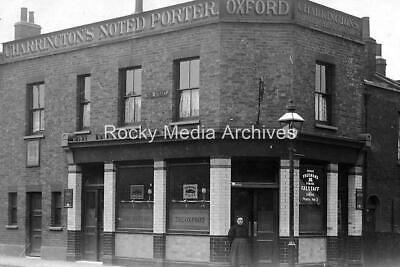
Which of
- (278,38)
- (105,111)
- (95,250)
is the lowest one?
(95,250)

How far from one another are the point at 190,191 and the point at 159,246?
1.89m

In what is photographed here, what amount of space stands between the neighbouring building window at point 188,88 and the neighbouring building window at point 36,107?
639 cm

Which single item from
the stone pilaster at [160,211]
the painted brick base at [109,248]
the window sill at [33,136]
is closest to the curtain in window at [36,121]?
the window sill at [33,136]

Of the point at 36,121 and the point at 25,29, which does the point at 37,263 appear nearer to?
the point at 36,121

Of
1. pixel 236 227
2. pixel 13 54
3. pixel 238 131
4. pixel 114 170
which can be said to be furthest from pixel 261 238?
pixel 13 54

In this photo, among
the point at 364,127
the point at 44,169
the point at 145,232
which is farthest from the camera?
the point at 44,169

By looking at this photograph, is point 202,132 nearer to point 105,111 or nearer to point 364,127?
point 105,111

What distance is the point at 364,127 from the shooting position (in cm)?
2495

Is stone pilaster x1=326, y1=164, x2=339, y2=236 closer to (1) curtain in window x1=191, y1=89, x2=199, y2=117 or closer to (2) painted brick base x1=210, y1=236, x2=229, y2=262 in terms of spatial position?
(2) painted brick base x1=210, y1=236, x2=229, y2=262

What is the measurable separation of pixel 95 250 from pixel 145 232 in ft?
8.16

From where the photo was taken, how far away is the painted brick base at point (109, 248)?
24109 millimetres

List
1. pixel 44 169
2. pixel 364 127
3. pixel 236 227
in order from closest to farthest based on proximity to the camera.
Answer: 1. pixel 236 227
2. pixel 364 127
3. pixel 44 169

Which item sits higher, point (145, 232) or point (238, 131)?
point (238, 131)

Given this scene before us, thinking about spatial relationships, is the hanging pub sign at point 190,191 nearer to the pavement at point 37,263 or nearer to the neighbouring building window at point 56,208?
the pavement at point 37,263
